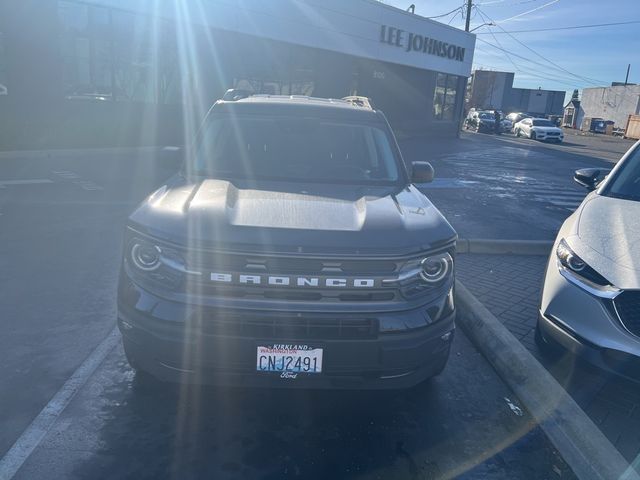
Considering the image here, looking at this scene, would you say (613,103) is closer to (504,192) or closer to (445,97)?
(445,97)

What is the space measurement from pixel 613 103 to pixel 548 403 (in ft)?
210

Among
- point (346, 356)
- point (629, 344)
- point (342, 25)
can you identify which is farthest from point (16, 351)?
point (342, 25)

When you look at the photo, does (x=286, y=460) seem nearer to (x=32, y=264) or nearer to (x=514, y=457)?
(x=514, y=457)

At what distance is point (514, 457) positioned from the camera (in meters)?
3.21

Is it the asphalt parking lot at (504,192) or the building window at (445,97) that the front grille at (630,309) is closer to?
the asphalt parking lot at (504,192)

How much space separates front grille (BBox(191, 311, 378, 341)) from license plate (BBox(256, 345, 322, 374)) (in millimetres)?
59

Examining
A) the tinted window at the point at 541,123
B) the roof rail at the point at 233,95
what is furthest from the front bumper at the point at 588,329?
the tinted window at the point at 541,123

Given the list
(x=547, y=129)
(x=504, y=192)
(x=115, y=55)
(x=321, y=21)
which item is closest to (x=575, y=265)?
(x=504, y=192)

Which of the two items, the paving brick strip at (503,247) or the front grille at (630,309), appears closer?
the front grille at (630,309)

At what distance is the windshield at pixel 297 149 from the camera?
4.31 m

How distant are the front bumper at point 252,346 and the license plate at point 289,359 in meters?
0.03

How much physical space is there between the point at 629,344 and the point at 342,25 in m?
23.4

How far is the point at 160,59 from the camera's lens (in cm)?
1839

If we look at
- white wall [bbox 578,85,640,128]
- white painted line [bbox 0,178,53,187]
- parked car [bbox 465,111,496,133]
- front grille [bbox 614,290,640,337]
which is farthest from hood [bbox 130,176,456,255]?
white wall [bbox 578,85,640,128]
